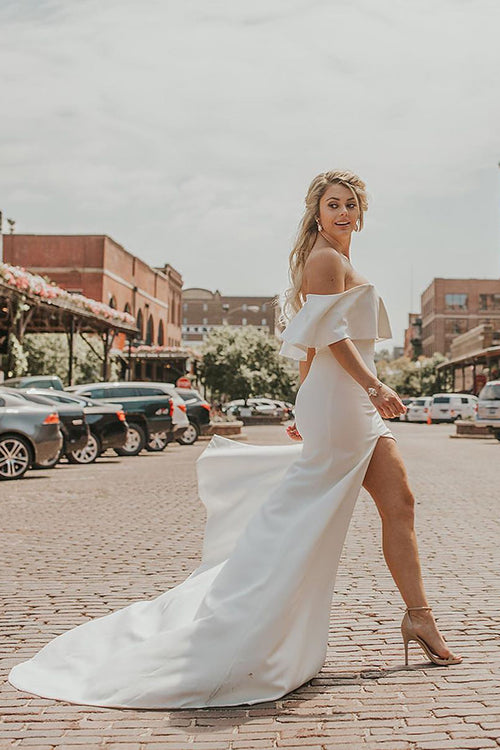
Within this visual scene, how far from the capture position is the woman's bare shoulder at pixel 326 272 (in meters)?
4.61

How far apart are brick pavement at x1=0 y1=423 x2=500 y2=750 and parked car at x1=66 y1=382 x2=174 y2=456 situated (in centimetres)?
1082

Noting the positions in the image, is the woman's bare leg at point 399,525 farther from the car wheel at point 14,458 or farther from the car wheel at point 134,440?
the car wheel at point 134,440

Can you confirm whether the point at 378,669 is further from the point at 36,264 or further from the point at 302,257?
the point at 36,264

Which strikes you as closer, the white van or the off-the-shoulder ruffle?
the off-the-shoulder ruffle

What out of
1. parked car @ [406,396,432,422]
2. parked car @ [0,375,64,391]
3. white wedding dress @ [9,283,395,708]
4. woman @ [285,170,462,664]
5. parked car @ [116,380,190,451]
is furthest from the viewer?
parked car @ [406,396,432,422]

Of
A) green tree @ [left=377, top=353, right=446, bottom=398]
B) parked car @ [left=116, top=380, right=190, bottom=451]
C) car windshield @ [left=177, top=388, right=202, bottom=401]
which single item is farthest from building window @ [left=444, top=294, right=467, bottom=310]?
parked car @ [left=116, top=380, right=190, bottom=451]

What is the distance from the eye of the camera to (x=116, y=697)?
13.3ft

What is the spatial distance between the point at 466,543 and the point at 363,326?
490 cm

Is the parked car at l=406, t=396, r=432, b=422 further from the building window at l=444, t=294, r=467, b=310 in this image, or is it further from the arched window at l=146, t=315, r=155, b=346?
the building window at l=444, t=294, r=467, b=310

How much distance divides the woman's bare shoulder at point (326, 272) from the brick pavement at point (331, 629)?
1747 mm

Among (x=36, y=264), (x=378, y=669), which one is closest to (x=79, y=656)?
(x=378, y=669)

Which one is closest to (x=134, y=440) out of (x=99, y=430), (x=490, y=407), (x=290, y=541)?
(x=99, y=430)

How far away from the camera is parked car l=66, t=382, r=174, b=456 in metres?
24.3

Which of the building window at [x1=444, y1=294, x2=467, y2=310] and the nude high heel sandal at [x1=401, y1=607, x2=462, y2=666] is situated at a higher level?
the building window at [x1=444, y1=294, x2=467, y2=310]
